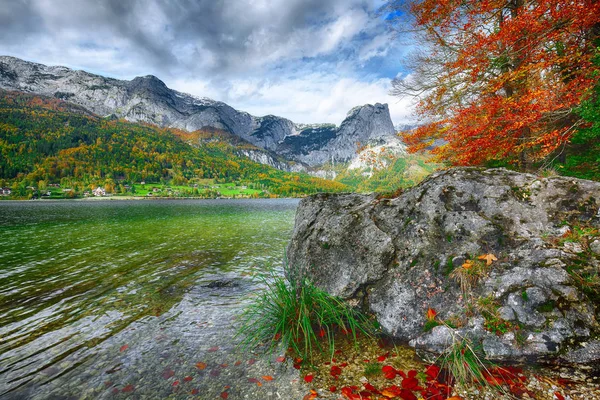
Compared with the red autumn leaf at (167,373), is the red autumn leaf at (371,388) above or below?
above

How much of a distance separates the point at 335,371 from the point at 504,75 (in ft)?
46.1

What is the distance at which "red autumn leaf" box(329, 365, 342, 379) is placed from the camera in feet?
14.8

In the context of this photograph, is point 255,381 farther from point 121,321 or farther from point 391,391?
point 121,321

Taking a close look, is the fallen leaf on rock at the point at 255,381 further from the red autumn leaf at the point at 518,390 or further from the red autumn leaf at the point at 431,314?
the red autumn leaf at the point at 518,390

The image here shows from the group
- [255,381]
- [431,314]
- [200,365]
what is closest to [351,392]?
[255,381]

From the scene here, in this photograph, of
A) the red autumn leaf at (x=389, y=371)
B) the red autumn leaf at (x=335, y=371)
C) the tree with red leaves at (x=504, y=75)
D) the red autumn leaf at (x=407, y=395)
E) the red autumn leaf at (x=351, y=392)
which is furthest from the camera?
the tree with red leaves at (x=504, y=75)

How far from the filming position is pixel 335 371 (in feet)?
15.1

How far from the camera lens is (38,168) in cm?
17025

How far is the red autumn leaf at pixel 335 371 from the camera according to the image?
177 inches

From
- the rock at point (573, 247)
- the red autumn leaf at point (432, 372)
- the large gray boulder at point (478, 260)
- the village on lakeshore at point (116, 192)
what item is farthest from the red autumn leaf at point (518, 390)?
the village on lakeshore at point (116, 192)

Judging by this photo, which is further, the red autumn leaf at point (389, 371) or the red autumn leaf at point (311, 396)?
the red autumn leaf at point (389, 371)

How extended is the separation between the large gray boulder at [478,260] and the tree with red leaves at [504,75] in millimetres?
5835

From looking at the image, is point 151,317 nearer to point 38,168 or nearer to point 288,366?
point 288,366

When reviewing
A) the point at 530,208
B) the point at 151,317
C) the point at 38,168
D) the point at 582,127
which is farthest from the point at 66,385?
the point at 38,168
